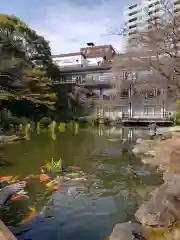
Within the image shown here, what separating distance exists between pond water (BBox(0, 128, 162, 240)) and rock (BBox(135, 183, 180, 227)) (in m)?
0.47

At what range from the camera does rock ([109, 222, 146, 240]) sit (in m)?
4.14

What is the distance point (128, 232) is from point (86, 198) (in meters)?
2.35

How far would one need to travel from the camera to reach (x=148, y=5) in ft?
41.6

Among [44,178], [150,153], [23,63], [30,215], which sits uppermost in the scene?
[23,63]

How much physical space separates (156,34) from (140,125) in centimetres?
1580

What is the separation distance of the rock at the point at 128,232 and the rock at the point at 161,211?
15.1 inches

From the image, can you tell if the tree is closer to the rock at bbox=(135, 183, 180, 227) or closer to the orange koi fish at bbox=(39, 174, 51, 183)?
the orange koi fish at bbox=(39, 174, 51, 183)

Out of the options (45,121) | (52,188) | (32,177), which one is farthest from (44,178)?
(45,121)

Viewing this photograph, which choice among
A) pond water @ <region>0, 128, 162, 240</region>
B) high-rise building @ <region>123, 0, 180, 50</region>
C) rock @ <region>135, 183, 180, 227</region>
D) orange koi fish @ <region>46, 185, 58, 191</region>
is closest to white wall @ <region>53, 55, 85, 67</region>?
high-rise building @ <region>123, 0, 180, 50</region>

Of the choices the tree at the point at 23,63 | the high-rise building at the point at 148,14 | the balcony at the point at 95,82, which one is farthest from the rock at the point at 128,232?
the balcony at the point at 95,82

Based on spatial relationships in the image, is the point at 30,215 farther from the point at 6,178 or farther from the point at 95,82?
the point at 95,82

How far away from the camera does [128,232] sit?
13.9 feet

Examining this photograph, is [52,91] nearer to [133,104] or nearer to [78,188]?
[133,104]

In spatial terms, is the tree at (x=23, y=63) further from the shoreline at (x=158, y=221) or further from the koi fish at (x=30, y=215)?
the shoreline at (x=158, y=221)
